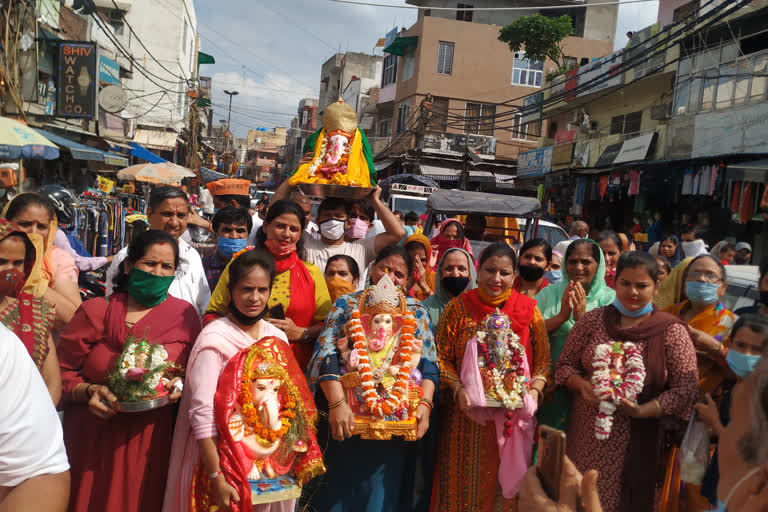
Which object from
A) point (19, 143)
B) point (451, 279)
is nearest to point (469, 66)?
point (19, 143)

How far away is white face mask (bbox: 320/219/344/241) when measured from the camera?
436 centimetres

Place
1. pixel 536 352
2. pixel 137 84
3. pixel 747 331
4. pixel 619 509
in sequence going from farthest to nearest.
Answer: pixel 137 84
pixel 536 352
pixel 619 509
pixel 747 331

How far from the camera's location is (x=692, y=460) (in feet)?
9.94

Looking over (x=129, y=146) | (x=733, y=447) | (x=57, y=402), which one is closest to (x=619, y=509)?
(x=733, y=447)

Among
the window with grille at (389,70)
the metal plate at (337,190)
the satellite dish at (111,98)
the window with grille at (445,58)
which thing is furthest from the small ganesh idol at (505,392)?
the window with grille at (389,70)

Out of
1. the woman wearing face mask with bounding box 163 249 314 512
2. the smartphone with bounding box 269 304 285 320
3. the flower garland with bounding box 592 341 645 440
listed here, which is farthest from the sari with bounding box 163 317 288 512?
the flower garland with bounding box 592 341 645 440

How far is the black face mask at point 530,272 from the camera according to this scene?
437 centimetres

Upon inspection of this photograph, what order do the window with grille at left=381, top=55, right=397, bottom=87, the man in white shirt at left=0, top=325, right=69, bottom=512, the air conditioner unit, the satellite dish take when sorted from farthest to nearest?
the window with grille at left=381, top=55, right=397, bottom=87 < the satellite dish < the air conditioner unit < the man in white shirt at left=0, top=325, right=69, bottom=512

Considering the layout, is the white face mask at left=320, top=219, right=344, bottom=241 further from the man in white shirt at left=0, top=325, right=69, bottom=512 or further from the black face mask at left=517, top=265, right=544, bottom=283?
the man in white shirt at left=0, top=325, right=69, bottom=512

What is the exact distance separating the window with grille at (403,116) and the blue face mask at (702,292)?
29613 mm

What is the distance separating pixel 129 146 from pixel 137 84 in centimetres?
995

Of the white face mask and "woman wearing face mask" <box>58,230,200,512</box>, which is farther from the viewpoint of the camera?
the white face mask

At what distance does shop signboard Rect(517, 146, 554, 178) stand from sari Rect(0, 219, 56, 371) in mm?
21120

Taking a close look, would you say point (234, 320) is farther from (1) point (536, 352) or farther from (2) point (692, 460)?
(2) point (692, 460)
